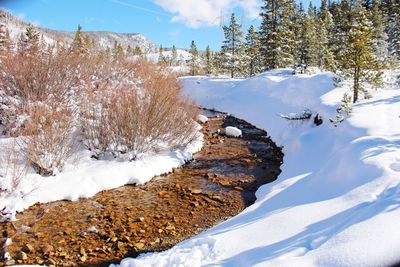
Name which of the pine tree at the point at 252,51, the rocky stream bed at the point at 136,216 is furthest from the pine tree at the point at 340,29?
the rocky stream bed at the point at 136,216

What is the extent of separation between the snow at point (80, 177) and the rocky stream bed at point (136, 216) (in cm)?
24

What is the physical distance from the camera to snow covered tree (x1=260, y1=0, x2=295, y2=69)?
94.7ft

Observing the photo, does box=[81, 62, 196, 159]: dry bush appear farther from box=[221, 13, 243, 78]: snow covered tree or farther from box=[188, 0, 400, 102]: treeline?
box=[221, 13, 243, 78]: snow covered tree

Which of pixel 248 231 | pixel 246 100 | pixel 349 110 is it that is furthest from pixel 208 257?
pixel 246 100

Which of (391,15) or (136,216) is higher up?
(391,15)

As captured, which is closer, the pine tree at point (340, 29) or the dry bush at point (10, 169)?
the dry bush at point (10, 169)

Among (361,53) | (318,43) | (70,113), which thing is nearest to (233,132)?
(361,53)

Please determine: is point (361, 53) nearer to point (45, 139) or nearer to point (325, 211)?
point (325, 211)

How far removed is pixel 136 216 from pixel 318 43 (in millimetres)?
32338

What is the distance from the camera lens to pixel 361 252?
3701mm

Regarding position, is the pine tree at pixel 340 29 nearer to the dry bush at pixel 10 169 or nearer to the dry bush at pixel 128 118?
the dry bush at pixel 128 118

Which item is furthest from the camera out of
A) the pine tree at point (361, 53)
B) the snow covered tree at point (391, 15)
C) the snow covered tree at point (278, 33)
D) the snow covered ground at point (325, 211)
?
the snow covered tree at point (391, 15)

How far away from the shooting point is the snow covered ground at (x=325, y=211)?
3922mm

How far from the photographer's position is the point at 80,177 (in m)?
8.62
